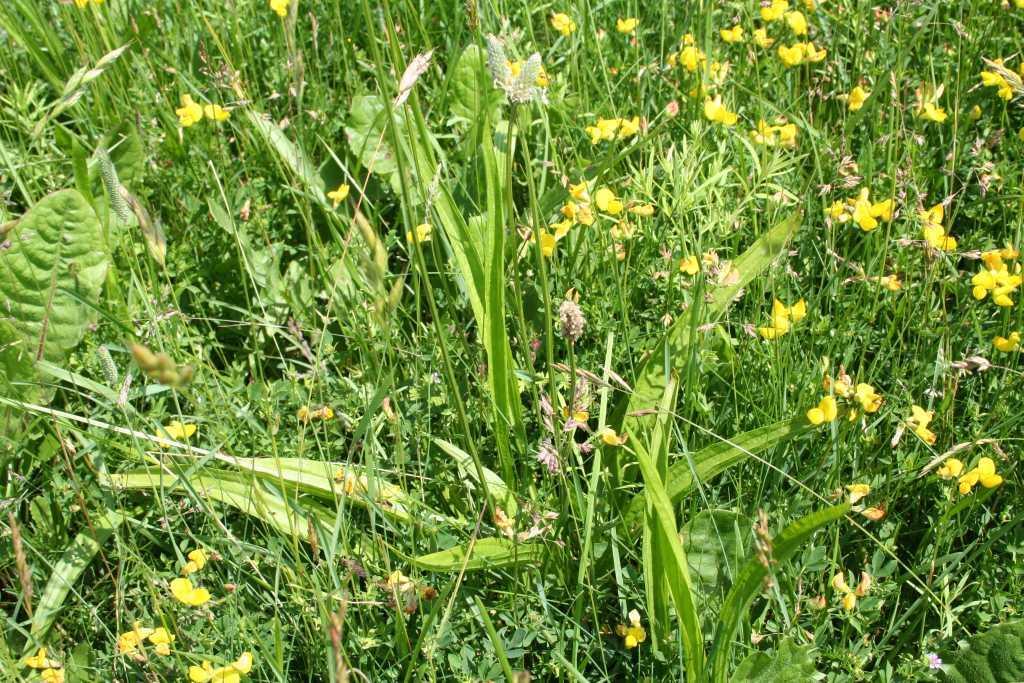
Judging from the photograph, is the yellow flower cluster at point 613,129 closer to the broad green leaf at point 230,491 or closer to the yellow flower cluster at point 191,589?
the broad green leaf at point 230,491

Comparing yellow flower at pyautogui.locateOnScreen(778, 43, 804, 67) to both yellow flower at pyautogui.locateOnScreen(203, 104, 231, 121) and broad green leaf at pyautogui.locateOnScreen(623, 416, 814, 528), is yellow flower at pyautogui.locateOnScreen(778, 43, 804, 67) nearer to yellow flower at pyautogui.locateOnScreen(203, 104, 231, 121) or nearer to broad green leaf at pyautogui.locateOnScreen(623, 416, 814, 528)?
broad green leaf at pyautogui.locateOnScreen(623, 416, 814, 528)

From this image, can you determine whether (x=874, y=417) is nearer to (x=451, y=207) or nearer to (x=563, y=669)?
(x=563, y=669)

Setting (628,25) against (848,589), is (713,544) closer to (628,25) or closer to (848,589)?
(848,589)

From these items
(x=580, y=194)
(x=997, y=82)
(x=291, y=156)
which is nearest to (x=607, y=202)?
(x=580, y=194)

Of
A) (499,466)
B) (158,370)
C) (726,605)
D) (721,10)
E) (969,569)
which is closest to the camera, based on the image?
(158,370)

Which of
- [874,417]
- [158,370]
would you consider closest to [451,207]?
[874,417]

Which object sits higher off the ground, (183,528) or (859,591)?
(183,528)

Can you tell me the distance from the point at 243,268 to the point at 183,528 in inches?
28.3

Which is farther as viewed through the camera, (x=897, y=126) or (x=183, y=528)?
(x=897, y=126)

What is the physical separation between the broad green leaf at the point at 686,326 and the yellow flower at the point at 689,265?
0.12 meters

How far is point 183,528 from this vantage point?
1.97m

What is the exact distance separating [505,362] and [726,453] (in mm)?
461

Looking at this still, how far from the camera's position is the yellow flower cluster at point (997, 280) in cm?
198

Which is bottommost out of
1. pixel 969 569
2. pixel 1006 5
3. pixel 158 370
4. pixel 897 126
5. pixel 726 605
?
pixel 969 569
